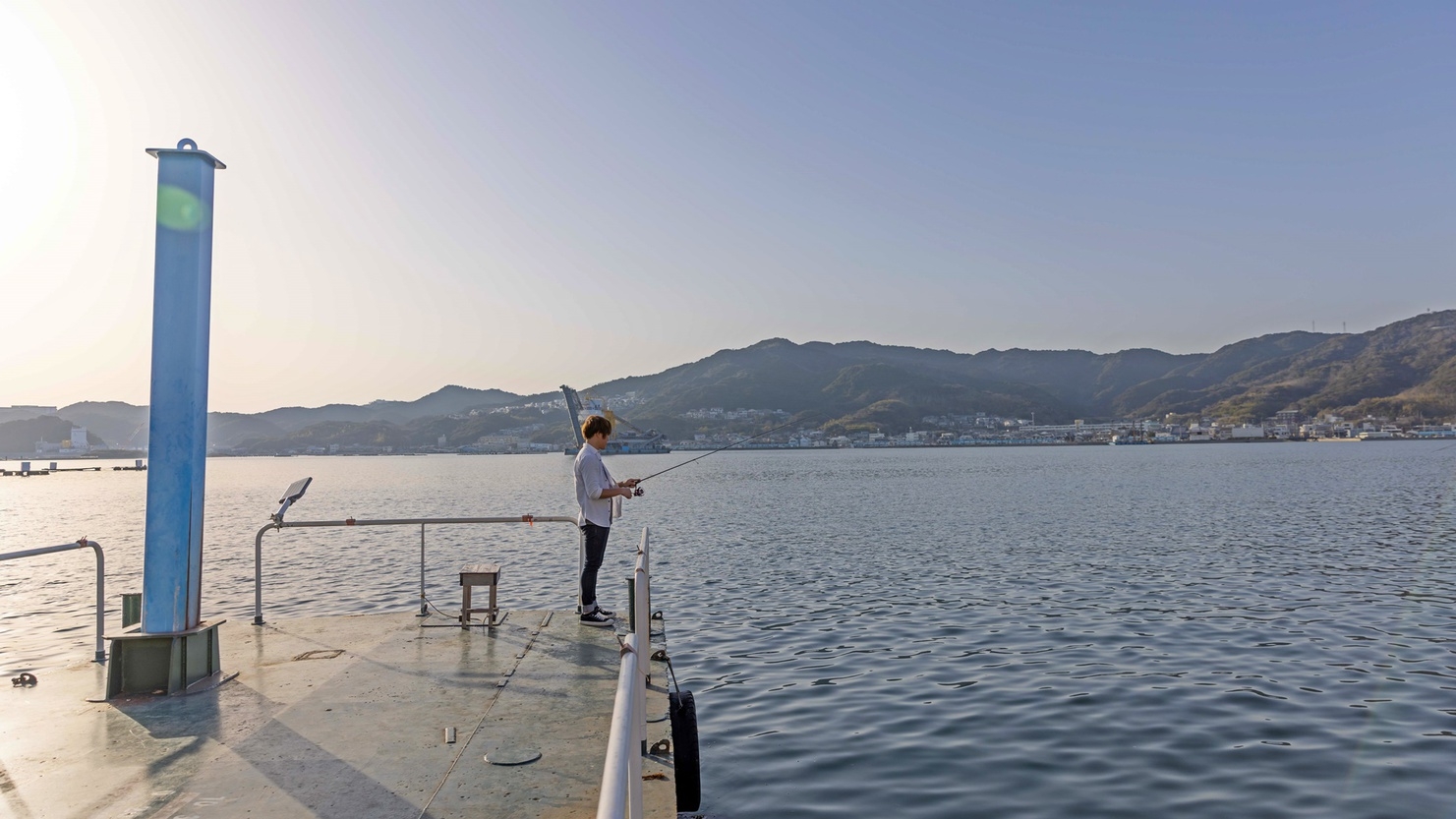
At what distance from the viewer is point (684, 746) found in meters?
6.46

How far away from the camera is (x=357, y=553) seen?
2756cm

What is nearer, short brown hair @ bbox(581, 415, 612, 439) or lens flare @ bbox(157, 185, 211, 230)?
lens flare @ bbox(157, 185, 211, 230)

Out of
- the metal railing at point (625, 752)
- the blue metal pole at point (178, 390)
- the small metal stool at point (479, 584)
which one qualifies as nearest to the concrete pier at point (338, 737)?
the blue metal pole at point (178, 390)

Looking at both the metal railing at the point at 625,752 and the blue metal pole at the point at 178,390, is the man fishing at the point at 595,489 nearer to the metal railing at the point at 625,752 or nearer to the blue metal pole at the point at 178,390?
the blue metal pole at the point at 178,390

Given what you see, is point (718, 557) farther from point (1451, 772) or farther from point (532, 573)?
point (1451, 772)

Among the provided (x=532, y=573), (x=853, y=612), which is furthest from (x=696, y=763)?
(x=532, y=573)

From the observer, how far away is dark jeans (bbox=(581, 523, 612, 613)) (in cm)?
952

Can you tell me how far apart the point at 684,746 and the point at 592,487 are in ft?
11.8

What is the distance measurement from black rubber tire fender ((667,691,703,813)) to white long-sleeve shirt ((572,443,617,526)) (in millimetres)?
3161

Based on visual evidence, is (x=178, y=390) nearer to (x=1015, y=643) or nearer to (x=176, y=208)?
(x=176, y=208)

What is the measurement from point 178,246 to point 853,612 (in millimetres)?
12579

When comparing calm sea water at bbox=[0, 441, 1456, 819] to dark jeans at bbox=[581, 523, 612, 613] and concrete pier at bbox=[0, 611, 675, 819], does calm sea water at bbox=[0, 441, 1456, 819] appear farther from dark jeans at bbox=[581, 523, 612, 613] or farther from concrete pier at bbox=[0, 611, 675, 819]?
concrete pier at bbox=[0, 611, 675, 819]

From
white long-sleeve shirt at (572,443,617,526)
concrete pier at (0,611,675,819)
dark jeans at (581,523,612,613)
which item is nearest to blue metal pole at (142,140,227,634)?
concrete pier at (0,611,675,819)

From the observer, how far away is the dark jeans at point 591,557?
375 inches
